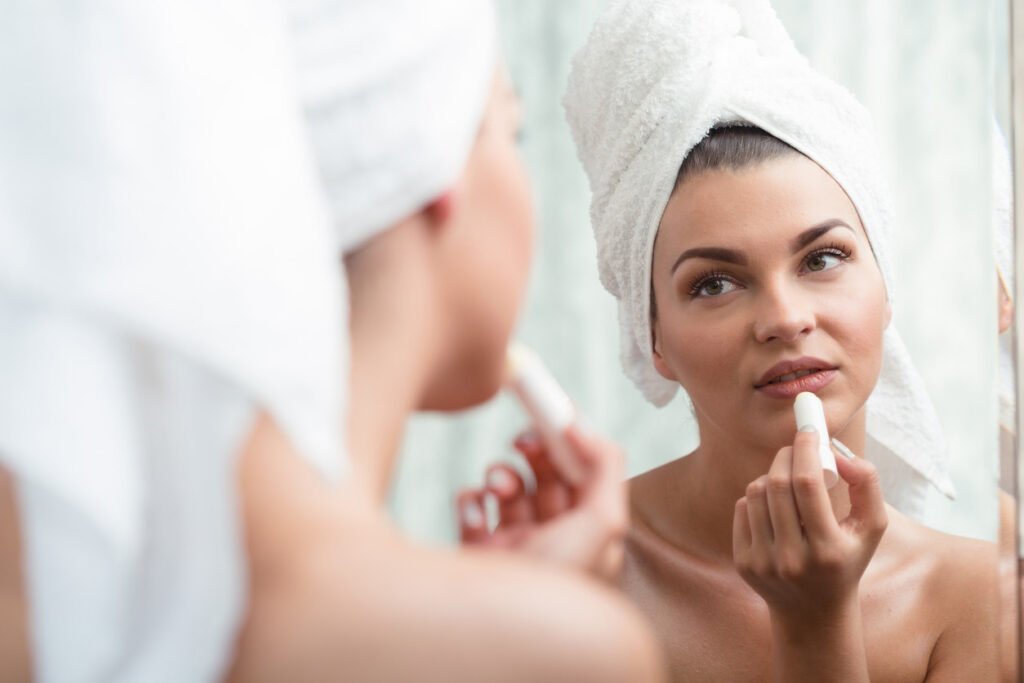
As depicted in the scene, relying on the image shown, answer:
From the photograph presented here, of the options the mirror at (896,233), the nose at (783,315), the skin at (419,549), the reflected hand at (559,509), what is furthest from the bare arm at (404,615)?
the mirror at (896,233)

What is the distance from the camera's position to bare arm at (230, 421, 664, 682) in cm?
41

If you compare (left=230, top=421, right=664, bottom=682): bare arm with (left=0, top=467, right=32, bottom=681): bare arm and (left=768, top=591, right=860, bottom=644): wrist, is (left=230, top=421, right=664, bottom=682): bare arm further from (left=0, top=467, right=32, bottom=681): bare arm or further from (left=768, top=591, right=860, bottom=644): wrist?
(left=768, top=591, right=860, bottom=644): wrist

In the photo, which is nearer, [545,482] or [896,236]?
[545,482]

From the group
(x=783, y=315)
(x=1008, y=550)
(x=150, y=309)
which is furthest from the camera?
(x=783, y=315)

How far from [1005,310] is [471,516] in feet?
1.38

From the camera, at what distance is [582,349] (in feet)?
5.09

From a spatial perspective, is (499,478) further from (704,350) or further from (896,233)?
(896,233)

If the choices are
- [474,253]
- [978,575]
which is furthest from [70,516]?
[978,575]

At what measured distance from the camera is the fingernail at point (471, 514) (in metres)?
0.63

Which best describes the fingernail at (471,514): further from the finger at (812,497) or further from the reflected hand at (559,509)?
the finger at (812,497)

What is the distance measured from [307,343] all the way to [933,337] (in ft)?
4.47

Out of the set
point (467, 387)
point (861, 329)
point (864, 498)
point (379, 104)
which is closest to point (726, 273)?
point (861, 329)

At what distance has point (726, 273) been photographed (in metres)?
0.96

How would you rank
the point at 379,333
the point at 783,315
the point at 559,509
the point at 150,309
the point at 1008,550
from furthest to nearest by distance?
1. the point at 783,315
2. the point at 1008,550
3. the point at 559,509
4. the point at 379,333
5. the point at 150,309
